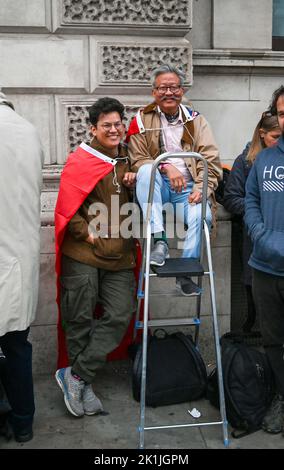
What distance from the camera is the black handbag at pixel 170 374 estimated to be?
12.3ft

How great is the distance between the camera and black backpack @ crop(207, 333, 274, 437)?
350 cm

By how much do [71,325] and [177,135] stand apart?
1.56 m

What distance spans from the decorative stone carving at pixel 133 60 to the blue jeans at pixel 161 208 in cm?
123

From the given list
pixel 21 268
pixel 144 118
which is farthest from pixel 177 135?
pixel 21 268

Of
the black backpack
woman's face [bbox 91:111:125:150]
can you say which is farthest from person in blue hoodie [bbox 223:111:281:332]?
woman's face [bbox 91:111:125:150]

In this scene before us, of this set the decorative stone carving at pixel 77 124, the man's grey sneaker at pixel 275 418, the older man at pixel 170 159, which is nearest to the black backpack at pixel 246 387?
the man's grey sneaker at pixel 275 418

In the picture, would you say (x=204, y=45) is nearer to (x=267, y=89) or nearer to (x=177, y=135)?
(x=267, y=89)

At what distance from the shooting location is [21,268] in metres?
3.10

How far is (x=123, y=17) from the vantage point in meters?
4.53

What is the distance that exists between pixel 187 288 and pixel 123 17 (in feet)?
7.85

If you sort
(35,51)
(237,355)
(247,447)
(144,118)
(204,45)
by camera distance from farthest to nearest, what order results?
(204,45) → (35,51) → (144,118) → (237,355) → (247,447)

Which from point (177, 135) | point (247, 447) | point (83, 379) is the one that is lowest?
point (247, 447)

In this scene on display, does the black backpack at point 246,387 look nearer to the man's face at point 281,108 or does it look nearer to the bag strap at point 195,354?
the bag strap at point 195,354

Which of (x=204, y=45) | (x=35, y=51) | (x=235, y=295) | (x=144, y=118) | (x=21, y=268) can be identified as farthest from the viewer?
(x=204, y=45)
